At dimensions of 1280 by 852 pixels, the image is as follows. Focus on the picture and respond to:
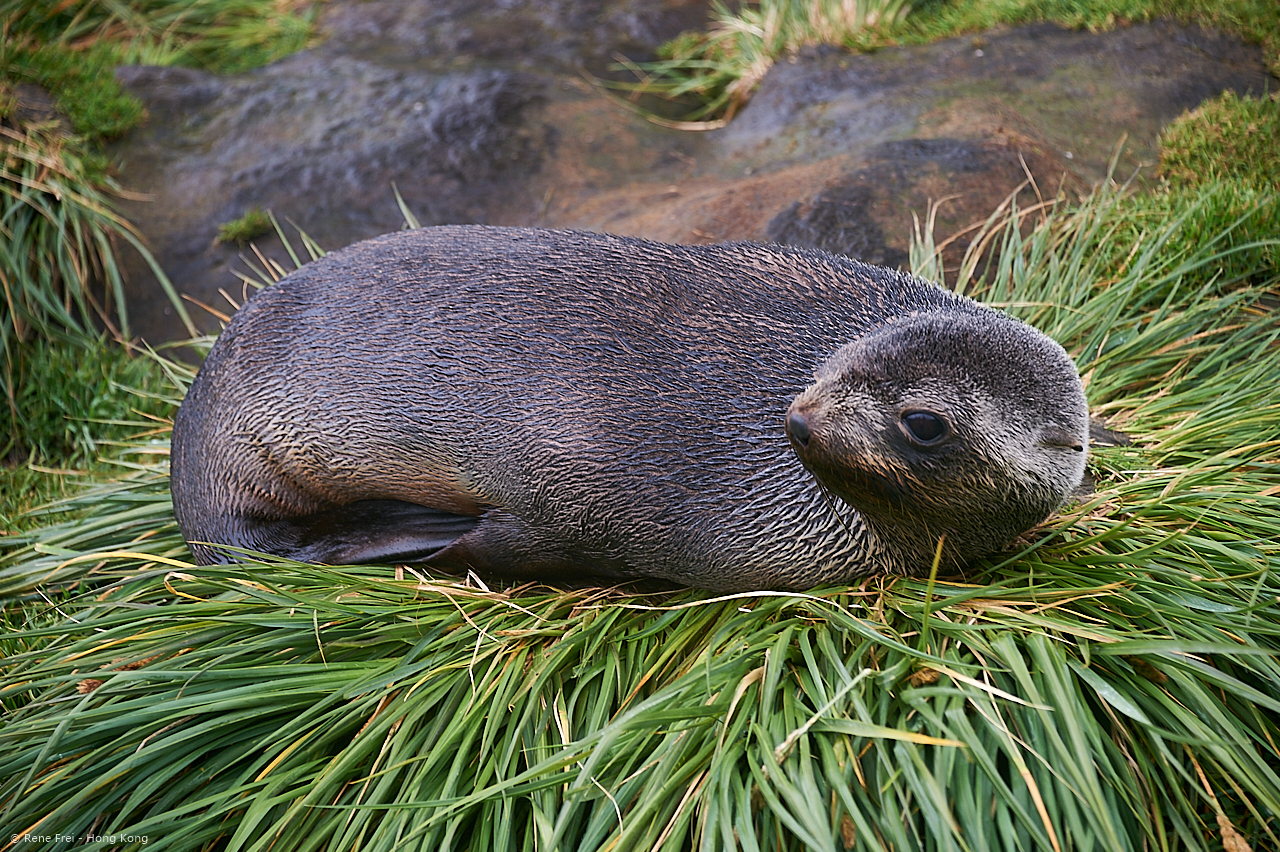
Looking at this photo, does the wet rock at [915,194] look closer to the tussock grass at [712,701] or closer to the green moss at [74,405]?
the tussock grass at [712,701]

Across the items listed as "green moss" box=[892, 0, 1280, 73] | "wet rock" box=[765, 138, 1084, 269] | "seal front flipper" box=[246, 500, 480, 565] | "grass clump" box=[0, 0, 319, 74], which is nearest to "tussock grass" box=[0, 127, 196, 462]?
"grass clump" box=[0, 0, 319, 74]

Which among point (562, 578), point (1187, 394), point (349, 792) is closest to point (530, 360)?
point (562, 578)

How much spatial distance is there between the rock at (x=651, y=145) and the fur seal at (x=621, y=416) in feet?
5.22

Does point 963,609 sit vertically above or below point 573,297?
below

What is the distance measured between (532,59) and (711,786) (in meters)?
6.32

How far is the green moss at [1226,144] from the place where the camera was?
453 cm

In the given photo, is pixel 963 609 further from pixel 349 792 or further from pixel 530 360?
pixel 349 792

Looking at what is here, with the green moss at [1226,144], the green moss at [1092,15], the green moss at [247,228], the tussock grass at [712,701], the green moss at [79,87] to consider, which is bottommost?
the tussock grass at [712,701]

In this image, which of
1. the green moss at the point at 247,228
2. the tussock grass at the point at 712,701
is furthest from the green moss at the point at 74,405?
the tussock grass at the point at 712,701

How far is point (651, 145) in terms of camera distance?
6.19 m

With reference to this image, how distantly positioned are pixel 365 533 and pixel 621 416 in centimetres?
107

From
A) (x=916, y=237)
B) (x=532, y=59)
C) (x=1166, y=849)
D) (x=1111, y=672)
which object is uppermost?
(x=532, y=59)

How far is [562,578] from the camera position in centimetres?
309

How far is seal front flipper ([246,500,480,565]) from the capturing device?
3.12m
